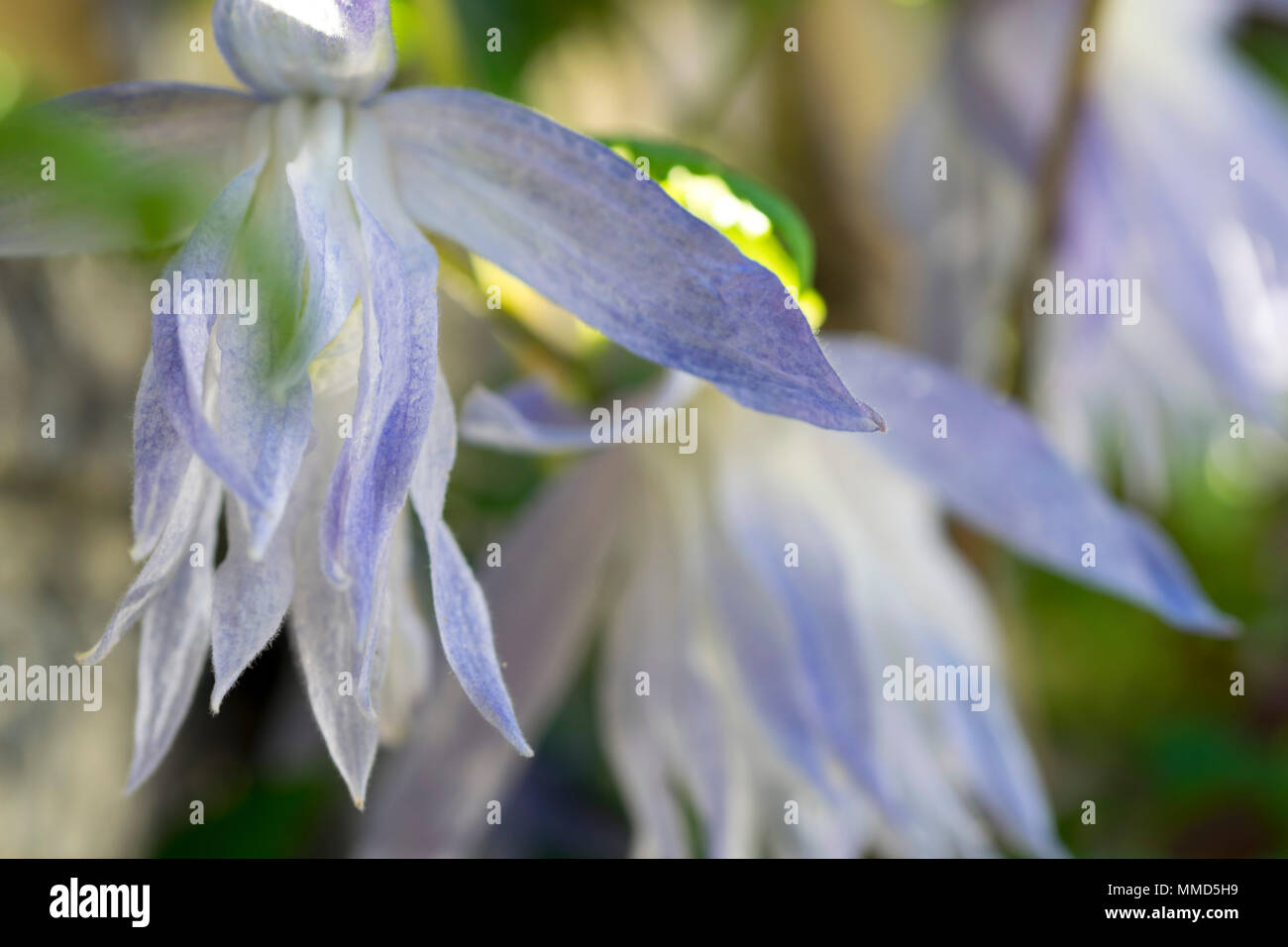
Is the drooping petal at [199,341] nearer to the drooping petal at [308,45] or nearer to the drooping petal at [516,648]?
the drooping petal at [308,45]

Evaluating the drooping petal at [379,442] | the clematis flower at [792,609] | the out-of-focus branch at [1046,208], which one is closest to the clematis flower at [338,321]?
the drooping petal at [379,442]

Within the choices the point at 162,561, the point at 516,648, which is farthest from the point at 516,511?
the point at 162,561

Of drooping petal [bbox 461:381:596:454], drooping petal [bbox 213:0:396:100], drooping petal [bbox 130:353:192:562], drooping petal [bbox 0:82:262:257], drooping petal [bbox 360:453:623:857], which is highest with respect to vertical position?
drooping petal [bbox 213:0:396:100]

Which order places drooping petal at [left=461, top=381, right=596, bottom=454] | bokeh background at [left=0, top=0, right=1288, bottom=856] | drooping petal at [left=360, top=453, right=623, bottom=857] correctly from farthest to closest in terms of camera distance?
bokeh background at [left=0, top=0, right=1288, bottom=856] → drooping petal at [left=360, top=453, right=623, bottom=857] → drooping petal at [left=461, top=381, right=596, bottom=454]

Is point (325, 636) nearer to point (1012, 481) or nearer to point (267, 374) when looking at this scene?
point (267, 374)

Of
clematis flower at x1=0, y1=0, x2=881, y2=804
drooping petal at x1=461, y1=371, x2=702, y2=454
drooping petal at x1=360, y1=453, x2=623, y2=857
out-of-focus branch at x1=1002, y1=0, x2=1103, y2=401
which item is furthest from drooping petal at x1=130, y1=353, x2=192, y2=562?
out-of-focus branch at x1=1002, y1=0, x2=1103, y2=401

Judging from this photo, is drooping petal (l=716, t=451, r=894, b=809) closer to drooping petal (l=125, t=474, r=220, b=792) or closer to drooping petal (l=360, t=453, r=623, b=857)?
drooping petal (l=360, t=453, r=623, b=857)
